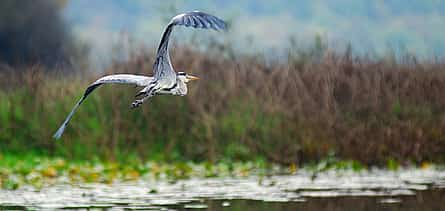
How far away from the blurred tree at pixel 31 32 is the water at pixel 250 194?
19688 millimetres

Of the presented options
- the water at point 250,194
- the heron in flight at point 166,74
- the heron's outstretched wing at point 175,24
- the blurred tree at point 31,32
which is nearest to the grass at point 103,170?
the water at point 250,194

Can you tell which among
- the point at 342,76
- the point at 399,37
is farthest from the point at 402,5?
the point at 342,76

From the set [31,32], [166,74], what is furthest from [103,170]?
[31,32]

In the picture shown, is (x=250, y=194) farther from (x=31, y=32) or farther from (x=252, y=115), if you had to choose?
(x=31, y=32)

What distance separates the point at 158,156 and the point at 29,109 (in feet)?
7.44

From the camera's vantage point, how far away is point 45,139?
60.4ft

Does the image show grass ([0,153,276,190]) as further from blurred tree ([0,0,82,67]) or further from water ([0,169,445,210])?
blurred tree ([0,0,82,67])

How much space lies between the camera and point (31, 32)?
1425 inches

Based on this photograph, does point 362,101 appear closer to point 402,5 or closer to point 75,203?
point 75,203

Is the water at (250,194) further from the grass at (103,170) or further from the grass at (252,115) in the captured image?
the grass at (252,115)

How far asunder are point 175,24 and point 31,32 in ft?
90.7

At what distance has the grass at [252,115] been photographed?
1739cm

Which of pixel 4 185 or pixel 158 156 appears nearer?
pixel 4 185

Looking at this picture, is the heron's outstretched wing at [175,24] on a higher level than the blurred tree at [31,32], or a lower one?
lower
